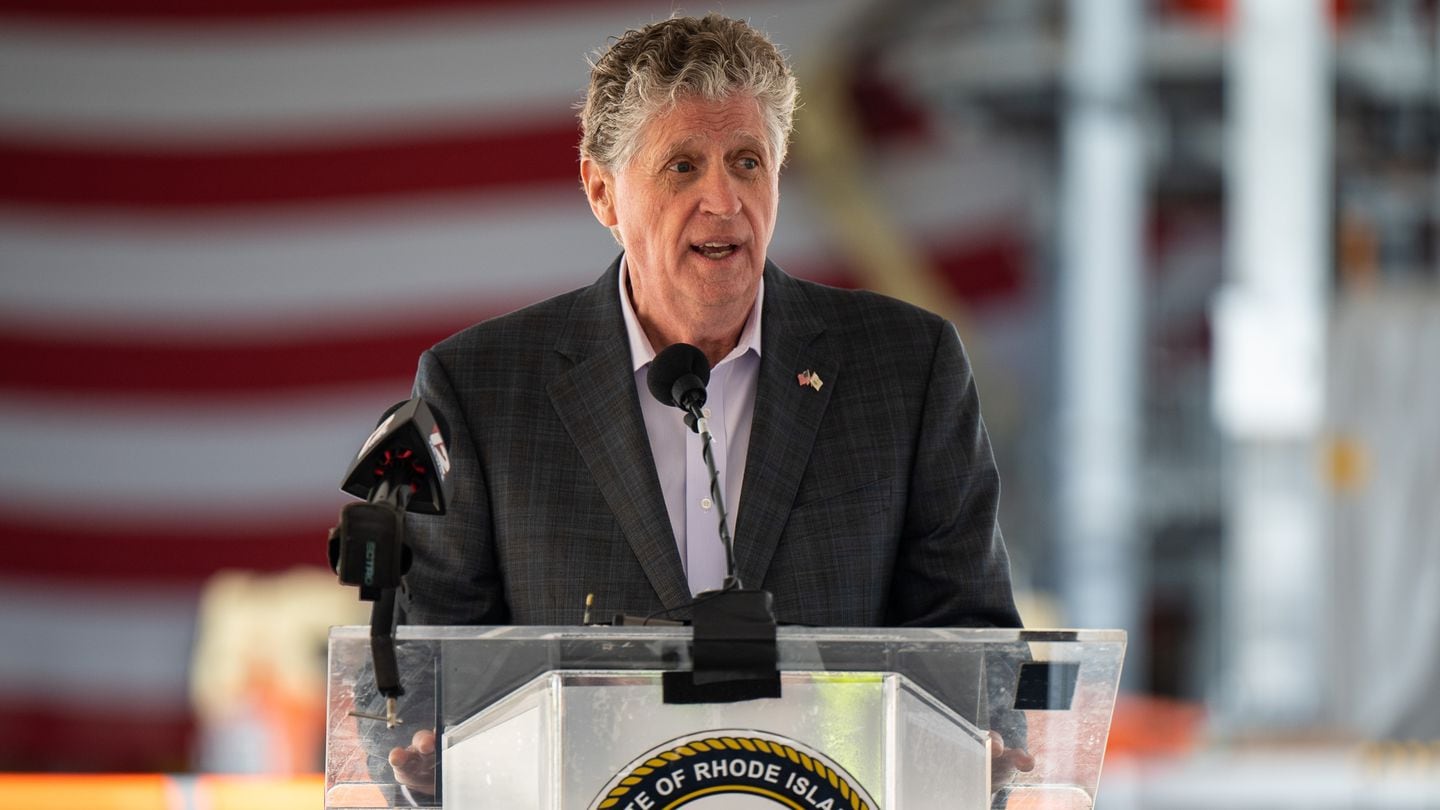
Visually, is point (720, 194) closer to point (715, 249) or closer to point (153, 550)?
point (715, 249)

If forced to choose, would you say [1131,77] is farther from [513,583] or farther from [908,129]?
[513,583]

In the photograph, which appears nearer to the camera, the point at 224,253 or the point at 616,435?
the point at 616,435

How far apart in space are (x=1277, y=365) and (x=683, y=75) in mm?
3258

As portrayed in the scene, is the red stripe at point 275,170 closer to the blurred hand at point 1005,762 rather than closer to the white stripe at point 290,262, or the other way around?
the white stripe at point 290,262

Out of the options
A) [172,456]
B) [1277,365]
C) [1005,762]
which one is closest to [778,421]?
[1005,762]

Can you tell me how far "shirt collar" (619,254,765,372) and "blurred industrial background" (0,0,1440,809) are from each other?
444cm

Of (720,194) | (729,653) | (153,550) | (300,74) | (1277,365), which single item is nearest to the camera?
(729,653)

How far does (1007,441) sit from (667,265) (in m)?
5.41

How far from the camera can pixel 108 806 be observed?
2.56 meters

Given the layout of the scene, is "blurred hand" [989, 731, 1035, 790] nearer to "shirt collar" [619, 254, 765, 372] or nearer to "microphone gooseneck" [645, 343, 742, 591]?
"microphone gooseneck" [645, 343, 742, 591]

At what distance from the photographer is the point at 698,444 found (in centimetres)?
165

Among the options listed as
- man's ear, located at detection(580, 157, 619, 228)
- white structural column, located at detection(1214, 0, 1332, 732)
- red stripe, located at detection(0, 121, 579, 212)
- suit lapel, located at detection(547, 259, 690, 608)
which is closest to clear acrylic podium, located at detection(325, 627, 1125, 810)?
suit lapel, located at detection(547, 259, 690, 608)

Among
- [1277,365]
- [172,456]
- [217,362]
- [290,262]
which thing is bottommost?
[1277,365]

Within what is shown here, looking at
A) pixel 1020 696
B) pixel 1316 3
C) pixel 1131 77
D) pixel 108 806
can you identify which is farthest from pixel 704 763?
pixel 1131 77
